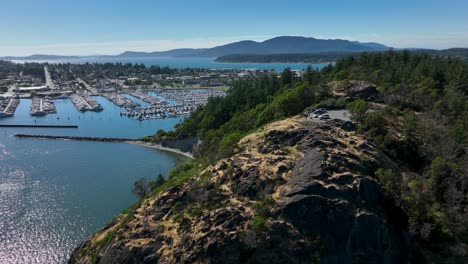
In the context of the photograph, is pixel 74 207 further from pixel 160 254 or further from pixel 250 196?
pixel 250 196

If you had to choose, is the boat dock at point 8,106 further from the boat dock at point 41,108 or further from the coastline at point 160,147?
the coastline at point 160,147

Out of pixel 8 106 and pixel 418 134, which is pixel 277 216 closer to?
pixel 418 134

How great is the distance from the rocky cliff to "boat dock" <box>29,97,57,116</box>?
8176 cm

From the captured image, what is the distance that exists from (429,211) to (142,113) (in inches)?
3292

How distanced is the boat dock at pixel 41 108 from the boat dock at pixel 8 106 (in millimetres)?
5182

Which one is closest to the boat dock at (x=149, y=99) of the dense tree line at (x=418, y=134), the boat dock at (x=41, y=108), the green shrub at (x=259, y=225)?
the boat dock at (x=41, y=108)

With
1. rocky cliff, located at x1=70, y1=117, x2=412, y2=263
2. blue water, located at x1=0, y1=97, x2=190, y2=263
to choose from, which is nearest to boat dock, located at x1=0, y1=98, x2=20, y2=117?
blue water, located at x1=0, y1=97, x2=190, y2=263

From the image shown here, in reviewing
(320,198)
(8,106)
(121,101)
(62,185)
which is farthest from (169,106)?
(320,198)

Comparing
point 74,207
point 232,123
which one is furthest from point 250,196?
point 232,123

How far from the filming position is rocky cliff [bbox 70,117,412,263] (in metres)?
20.0

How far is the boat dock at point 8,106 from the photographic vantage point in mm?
95781

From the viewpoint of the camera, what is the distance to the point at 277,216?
21016mm

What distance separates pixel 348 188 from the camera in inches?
855

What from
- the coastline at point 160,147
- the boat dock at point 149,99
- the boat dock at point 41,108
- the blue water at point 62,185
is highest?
the boat dock at point 41,108
